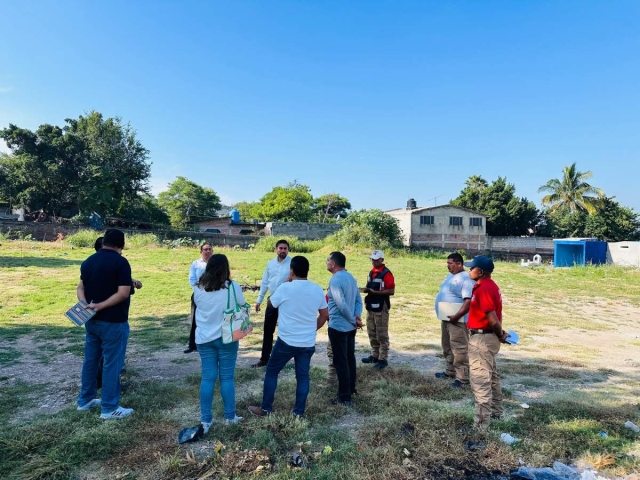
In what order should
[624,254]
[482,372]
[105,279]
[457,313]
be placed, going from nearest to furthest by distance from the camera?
1. [482,372]
2. [105,279]
3. [457,313]
4. [624,254]

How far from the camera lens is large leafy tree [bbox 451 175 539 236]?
42625mm

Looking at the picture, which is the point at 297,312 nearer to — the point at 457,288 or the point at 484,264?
the point at 484,264

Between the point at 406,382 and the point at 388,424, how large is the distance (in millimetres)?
1318

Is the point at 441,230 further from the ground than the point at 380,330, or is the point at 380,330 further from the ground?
the point at 441,230

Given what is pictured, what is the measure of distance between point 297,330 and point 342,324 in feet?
2.55

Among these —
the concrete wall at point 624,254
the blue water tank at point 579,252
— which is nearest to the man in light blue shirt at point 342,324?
the concrete wall at point 624,254

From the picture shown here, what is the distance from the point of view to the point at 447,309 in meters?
4.96

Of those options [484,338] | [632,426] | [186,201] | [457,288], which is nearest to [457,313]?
[457,288]

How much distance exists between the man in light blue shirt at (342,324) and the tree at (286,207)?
1710 inches

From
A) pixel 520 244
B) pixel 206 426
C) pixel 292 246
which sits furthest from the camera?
pixel 520 244

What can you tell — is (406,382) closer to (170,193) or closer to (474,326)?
(474,326)

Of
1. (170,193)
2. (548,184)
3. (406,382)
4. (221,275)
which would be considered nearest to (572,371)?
(406,382)

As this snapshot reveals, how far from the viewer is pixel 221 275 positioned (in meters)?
3.60

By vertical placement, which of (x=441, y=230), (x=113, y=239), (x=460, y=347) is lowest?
(x=460, y=347)
